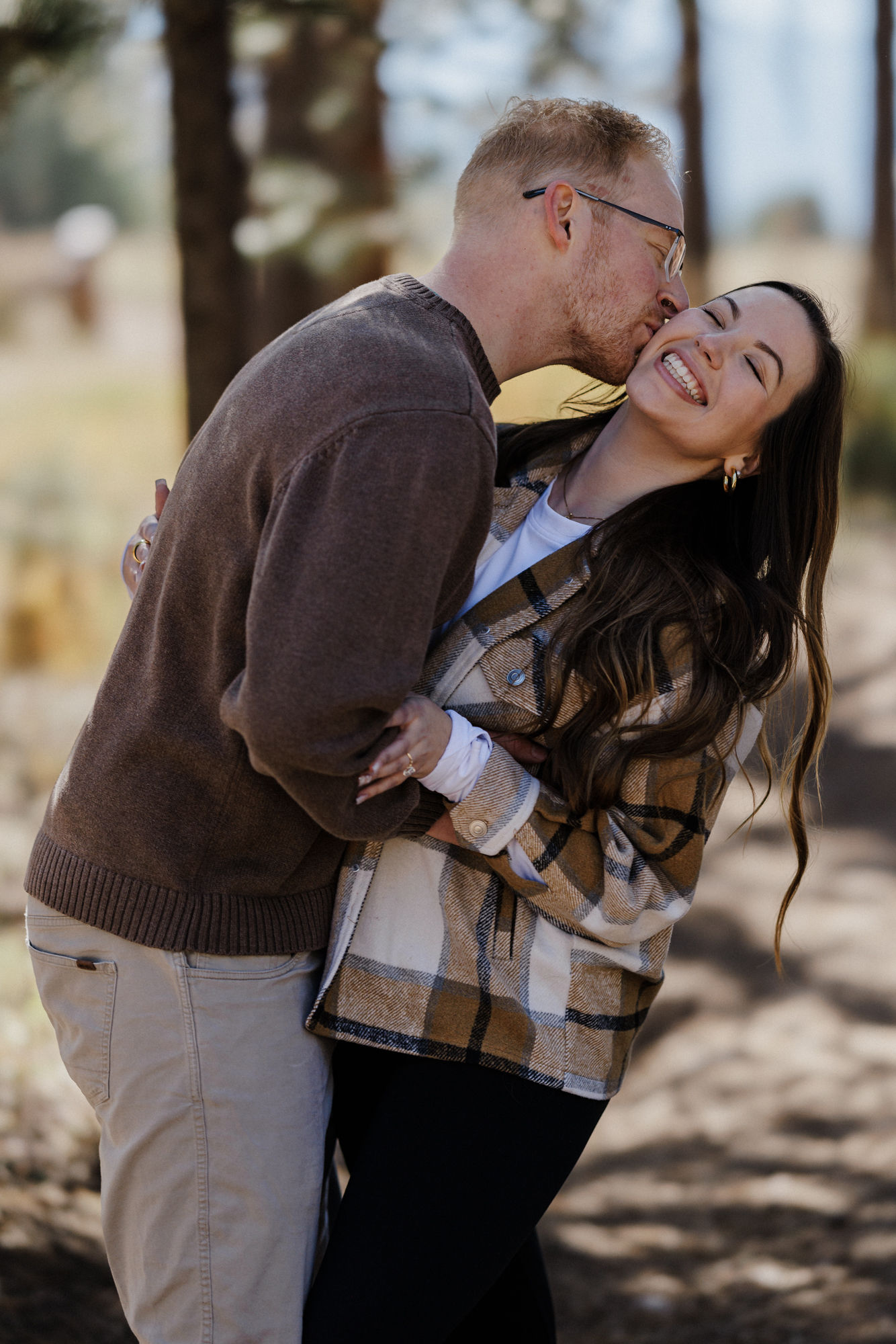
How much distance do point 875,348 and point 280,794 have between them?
1139 centimetres

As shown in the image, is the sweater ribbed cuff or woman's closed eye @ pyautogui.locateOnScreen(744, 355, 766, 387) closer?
the sweater ribbed cuff

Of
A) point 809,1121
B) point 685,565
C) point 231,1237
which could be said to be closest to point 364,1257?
point 231,1237

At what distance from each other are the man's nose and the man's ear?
0.71 feet

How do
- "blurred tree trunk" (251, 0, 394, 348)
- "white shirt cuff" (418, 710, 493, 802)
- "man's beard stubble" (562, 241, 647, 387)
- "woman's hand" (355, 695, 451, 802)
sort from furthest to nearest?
"blurred tree trunk" (251, 0, 394, 348) < "man's beard stubble" (562, 241, 647, 387) < "white shirt cuff" (418, 710, 493, 802) < "woman's hand" (355, 695, 451, 802)

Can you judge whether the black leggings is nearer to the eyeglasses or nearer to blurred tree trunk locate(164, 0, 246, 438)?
the eyeglasses

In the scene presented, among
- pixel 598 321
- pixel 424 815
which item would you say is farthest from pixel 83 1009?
pixel 598 321

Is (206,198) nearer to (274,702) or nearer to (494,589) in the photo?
(494,589)

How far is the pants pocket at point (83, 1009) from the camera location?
66.2 inches

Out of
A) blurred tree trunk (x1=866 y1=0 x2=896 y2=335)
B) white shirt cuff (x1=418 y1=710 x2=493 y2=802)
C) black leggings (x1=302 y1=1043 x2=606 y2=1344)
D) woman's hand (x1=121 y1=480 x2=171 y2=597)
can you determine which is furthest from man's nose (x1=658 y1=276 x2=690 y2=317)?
blurred tree trunk (x1=866 y1=0 x2=896 y2=335)

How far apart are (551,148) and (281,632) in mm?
878

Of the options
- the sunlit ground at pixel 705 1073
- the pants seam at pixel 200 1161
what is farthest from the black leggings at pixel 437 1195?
the sunlit ground at pixel 705 1073

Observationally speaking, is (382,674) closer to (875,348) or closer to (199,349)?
(199,349)

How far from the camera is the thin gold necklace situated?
6.68ft

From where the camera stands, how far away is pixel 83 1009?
5.62 ft
